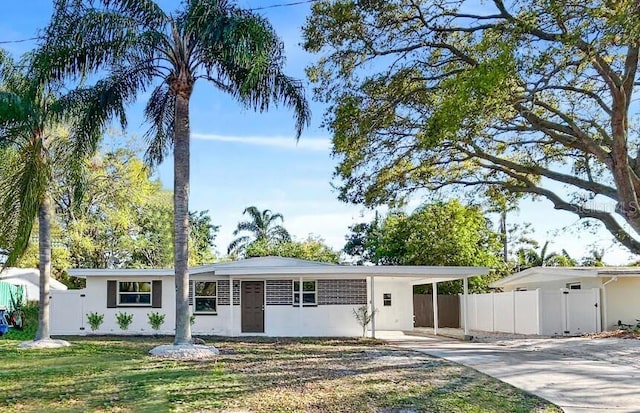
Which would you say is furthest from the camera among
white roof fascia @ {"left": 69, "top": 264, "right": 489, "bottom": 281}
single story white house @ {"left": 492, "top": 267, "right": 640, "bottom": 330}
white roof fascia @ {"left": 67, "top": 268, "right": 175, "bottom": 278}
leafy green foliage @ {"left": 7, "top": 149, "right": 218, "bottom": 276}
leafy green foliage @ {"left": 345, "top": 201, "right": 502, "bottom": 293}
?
leafy green foliage @ {"left": 345, "top": 201, "right": 502, "bottom": 293}

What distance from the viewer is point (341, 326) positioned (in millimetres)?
21156

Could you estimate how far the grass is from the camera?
8500 mm

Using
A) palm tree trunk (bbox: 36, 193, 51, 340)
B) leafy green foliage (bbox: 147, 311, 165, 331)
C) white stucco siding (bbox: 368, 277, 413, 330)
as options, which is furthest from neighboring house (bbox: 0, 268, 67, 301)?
white stucco siding (bbox: 368, 277, 413, 330)

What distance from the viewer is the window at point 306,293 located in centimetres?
2138

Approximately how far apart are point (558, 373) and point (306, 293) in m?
10.5

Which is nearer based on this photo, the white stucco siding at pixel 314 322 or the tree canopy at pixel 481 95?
the tree canopy at pixel 481 95

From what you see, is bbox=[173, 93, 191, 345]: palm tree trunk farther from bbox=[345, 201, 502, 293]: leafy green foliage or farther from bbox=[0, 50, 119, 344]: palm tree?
bbox=[345, 201, 502, 293]: leafy green foliage

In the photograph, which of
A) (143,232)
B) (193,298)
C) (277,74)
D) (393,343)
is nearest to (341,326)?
(393,343)

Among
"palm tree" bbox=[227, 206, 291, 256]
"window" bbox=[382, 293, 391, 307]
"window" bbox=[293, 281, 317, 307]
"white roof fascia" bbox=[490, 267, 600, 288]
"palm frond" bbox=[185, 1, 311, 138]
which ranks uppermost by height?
"palm frond" bbox=[185, 1, 311, 138]

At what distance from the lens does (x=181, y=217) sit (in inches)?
575

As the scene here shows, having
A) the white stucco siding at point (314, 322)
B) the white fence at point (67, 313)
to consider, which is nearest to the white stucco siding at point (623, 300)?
the white stucco siding at point (314, 322)

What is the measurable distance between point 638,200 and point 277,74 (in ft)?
26.4

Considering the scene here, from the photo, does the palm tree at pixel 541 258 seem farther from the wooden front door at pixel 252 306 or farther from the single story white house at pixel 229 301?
the wooden front door at pixel 252 306

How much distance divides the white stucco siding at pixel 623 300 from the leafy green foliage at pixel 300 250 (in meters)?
17.8
